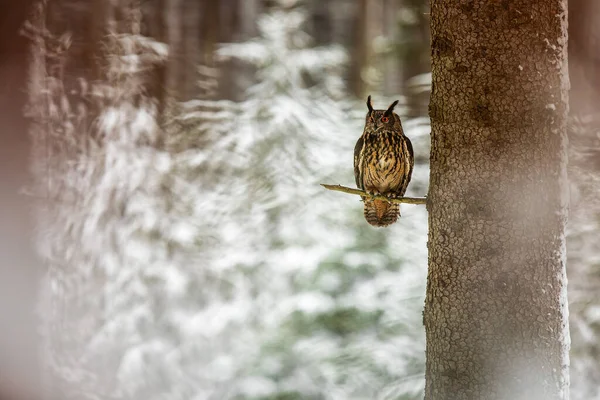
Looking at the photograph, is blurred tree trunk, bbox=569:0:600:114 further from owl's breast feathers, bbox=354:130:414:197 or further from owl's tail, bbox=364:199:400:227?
owl's tail, bbox=364:199:400:227

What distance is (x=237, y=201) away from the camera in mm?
2570

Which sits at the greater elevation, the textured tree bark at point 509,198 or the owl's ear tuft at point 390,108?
the owl's ear tuft at point 390,108

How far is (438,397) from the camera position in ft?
4.03

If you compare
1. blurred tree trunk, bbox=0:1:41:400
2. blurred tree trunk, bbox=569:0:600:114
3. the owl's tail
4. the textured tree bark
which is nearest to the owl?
the owl's tail

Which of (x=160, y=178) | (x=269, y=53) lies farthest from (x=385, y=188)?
(x=160, y=178)

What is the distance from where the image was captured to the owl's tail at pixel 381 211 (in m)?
1.71

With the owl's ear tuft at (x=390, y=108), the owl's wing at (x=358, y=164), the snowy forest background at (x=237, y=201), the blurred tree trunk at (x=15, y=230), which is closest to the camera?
the owl's ear tuft at (x=390, y=108)

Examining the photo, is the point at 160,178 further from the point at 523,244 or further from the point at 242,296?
the point at 523,244

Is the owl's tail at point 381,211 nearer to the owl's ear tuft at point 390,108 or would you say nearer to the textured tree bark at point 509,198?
the owl's ear tuft at point 390,108

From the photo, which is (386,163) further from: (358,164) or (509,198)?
(509,198)

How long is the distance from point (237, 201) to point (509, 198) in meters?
1.57

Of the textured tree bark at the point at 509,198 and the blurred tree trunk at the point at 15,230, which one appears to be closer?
the textured tree bark at the point at 509,198

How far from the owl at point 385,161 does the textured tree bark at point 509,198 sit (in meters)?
0.55

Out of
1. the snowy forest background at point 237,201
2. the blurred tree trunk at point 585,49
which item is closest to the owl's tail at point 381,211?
the snowy forest background at point 237,201
